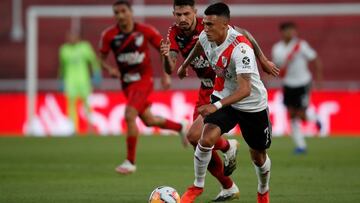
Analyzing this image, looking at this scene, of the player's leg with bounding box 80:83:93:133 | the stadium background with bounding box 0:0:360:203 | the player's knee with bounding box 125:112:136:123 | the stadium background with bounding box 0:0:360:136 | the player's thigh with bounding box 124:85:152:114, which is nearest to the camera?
the stadium background with bounding box 0:0:360:203

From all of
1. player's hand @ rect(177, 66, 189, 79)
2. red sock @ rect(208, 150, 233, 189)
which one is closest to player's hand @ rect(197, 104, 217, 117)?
player's hand @ rect(177, 66, 189, 79)

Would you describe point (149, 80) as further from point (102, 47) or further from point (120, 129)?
point (120, 129)

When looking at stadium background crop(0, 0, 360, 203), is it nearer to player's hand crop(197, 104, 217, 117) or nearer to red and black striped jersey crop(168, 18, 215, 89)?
red and black striped jersey crop(168, 18, 215, 89)

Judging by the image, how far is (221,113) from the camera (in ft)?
30.1

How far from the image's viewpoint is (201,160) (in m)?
9.29

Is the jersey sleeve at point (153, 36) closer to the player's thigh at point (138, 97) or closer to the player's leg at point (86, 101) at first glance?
the player's thigh at point (138, 97)

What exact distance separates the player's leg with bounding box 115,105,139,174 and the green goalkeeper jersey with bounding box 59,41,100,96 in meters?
10.3

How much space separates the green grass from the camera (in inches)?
417

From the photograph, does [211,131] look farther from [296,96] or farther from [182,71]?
[296,96]

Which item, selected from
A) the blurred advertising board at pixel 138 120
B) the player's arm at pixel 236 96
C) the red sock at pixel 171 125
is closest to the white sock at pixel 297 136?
the red sock at pixel 171 125

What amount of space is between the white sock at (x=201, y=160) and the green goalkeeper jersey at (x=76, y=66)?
48.1 ft

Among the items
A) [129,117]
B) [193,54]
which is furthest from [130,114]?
[193,54]

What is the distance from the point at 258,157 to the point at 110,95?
15.2 m

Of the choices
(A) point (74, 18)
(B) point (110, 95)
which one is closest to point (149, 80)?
(B) point (110, 95)
